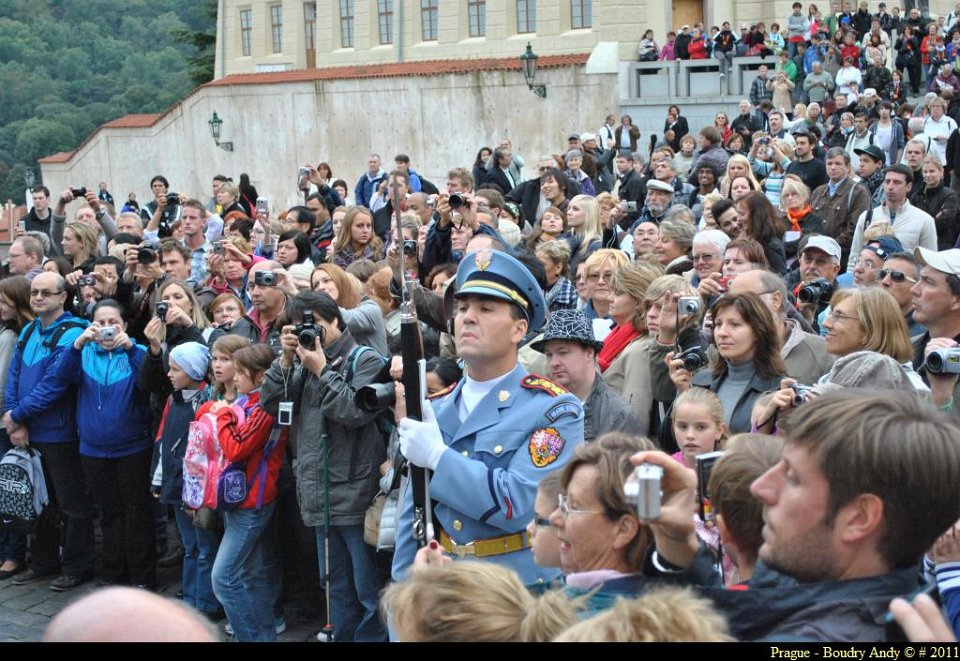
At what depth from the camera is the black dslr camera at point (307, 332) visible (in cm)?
608

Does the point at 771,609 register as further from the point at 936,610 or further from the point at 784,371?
the point at 784,371

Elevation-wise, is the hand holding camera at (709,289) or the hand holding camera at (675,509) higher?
the hand holding camera at (709,289)

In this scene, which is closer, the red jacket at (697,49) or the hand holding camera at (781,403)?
the hand holding camera at (781,403)

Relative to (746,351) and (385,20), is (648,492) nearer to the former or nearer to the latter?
(746,351)

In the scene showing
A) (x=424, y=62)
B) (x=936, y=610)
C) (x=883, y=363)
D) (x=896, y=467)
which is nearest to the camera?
(x=936, y=610)

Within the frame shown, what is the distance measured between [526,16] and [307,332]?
27751 mm

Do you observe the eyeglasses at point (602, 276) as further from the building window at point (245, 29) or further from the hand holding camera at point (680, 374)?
the building window at point (245, 29)

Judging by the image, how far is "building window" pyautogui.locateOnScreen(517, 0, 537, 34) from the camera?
3234cm

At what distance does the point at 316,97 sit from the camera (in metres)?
35.2

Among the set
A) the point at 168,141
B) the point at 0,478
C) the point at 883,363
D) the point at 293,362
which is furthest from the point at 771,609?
the point at 168,141

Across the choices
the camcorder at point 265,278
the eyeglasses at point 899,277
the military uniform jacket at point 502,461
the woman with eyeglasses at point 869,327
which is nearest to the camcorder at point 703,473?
the military uniform jacket at point 502,461

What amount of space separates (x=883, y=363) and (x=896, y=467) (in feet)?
8.32

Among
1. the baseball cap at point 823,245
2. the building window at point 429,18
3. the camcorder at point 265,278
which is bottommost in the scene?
the camcorder at point 265,278

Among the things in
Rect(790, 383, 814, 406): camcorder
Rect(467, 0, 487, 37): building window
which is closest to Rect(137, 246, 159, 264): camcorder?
Rect(790, 383, 814, 406): camcorder
